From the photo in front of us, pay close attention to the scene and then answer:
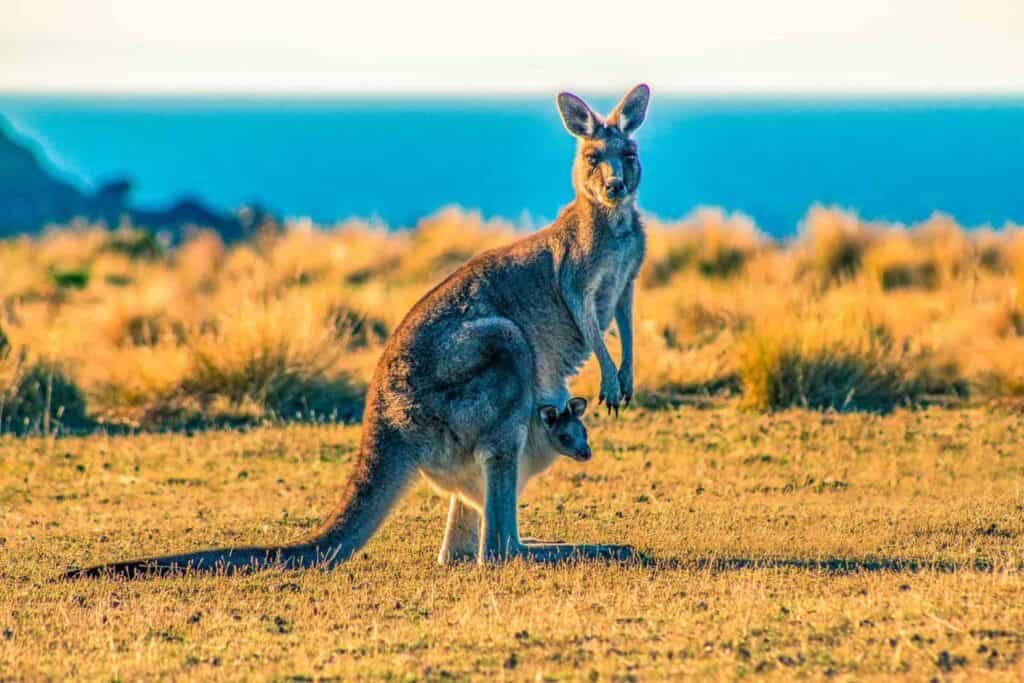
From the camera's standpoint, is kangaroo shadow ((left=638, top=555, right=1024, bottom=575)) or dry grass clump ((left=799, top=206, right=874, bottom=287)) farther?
dry grass clump ((left=799, top=206, right=874, bottom=287))

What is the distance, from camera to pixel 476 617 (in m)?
6.71

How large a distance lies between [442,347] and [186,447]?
4782mm

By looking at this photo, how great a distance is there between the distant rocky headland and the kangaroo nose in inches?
968

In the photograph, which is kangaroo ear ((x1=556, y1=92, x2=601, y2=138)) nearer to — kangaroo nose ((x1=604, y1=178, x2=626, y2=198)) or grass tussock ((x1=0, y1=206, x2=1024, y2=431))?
kangaroo nose ((x1=604, y1=178, x2=626, y2=198))

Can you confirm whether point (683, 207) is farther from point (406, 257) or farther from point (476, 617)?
point (476, 617)

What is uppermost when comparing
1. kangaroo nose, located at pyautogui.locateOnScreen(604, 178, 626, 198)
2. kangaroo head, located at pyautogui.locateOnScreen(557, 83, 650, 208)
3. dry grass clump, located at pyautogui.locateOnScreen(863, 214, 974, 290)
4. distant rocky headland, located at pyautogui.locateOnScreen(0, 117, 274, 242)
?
distant rocky headland, located at pyautogui.locateOnScreen(0, 117, 274, 242)

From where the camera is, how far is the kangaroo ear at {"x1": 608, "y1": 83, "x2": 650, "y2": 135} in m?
8.37

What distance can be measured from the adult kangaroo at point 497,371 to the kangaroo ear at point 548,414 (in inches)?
1.6

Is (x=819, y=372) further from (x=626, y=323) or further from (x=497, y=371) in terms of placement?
(x=497, y=371)

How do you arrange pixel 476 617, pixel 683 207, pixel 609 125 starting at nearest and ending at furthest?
pixel 476 617
pixel 609 125
pixel 683 207

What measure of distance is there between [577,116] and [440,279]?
9.06 metres

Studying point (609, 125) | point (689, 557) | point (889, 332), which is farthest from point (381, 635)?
point (889, 332)

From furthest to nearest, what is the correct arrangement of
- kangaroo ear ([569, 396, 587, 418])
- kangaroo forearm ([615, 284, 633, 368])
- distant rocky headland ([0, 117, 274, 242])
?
distant rocky headland ([0, 117, 274, 242]), kangaroo forearm ([615, 284, 633, 368]), kangaroo ear ([569, 396, 587, 418])

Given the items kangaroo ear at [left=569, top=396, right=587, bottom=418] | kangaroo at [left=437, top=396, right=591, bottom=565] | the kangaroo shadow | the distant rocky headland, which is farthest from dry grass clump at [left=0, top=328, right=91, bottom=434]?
the distant rocky headland
